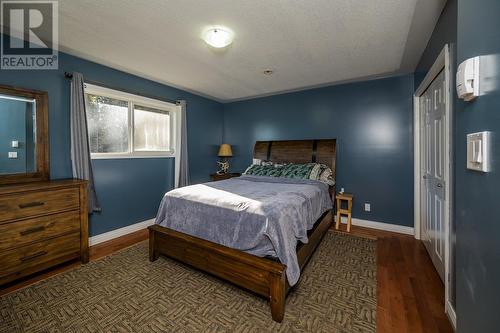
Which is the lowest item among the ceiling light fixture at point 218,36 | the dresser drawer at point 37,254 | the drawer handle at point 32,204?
the dresser drawer at point 37,254

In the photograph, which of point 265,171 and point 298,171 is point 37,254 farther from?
point 298,171

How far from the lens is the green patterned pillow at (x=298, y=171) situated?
342 cm

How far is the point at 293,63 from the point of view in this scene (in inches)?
113

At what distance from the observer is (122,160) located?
10.6 ft

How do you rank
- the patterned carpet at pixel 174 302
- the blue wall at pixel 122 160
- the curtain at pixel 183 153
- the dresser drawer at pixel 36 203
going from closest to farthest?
the patterned carpet at pixel 174 302, the dresser drawer at pixel 36 203, the blue wall at pixel 122 160, the curtain at pixel 183 153

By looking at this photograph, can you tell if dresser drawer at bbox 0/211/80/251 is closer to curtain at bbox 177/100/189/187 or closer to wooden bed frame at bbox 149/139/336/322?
wooden bed frame at bbox 149/139/336/322

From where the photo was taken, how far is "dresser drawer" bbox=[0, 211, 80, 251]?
189cm

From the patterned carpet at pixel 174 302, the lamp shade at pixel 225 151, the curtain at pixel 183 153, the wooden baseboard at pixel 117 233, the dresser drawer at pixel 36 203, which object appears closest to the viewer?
the patterned carpet at pixel 174 302

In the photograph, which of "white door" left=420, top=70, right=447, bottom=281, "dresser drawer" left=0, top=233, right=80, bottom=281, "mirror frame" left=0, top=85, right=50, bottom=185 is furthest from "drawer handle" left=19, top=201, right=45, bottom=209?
"white door" left=420, top=70, right=447, bottom=281

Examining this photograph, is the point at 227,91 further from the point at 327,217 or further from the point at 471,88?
the point at 471,88

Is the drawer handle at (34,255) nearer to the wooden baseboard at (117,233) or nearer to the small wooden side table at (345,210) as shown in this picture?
the wooden baseboard at (117,233)

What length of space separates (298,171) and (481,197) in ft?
8.92

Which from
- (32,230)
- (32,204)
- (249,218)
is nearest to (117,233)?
(32,230)

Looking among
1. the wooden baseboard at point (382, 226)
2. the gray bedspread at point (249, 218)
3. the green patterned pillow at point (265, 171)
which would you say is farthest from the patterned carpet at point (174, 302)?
the green patterned pillow at point (265, 171)
